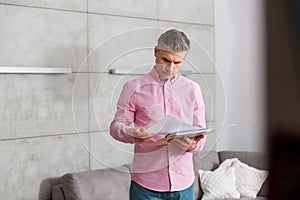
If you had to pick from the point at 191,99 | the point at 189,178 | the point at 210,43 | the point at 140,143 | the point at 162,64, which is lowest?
the point at 189,178

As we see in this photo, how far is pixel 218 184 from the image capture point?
3.58 meters

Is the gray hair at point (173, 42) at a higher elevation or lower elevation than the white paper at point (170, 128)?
higher

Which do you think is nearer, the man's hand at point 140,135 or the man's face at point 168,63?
the man's hand at point 140,135

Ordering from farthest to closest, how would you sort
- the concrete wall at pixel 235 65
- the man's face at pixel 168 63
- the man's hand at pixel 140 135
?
the concrete wall at pixel 235 65, the man's face at pixel 168 63, the man's hand at pixel 140 135

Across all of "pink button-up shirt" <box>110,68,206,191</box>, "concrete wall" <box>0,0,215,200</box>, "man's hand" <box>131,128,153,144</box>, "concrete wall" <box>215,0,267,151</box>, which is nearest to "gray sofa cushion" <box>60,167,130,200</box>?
"concrete wall" <box>0,0,215,200</box>

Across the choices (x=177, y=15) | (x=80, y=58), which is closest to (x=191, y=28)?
(x=177, y=15)

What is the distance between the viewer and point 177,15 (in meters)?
3.80

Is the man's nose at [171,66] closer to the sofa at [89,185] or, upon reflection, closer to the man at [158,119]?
the man at [158,119]

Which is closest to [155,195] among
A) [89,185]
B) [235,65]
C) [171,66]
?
[171,66]

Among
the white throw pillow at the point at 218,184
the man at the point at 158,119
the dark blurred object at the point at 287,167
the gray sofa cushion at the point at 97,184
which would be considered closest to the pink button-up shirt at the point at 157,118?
the man at the point at 158,119

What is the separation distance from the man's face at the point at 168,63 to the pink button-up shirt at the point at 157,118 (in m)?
0.03

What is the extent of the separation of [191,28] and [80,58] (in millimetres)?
1039

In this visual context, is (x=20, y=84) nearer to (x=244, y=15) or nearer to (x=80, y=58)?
(x=80, y=58)

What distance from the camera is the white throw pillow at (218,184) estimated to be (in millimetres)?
3553
